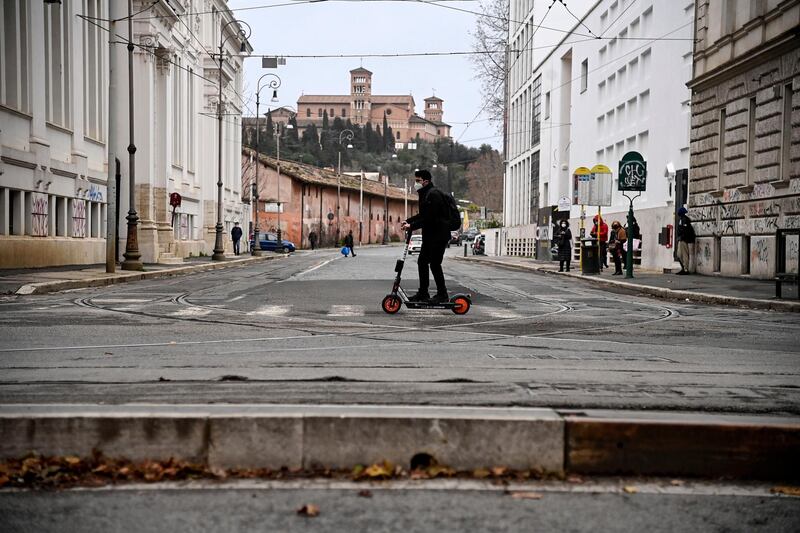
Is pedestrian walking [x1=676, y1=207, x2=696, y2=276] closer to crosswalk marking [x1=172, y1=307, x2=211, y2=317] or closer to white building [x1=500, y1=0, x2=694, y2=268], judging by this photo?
white building [x1=500, y1=0, x2=694, y2=268]

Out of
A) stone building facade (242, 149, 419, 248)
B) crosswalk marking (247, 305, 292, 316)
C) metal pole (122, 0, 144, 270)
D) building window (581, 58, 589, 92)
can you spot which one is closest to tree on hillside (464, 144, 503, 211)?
stone building facade (242, 149, 419, 248)

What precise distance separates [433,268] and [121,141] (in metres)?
27.3

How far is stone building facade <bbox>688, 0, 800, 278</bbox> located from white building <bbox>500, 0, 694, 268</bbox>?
119 inches

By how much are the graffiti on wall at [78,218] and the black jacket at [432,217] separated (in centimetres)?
2273

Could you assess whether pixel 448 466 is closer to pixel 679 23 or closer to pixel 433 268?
pixel 433 268

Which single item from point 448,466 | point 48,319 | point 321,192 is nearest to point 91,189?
point 48,319

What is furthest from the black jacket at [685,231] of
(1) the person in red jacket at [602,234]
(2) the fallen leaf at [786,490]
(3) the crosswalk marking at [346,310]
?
(2) the fallen leaf at [786,490]

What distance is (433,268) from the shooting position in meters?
12.9

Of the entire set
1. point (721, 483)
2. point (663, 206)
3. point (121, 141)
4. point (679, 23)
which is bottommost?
point (721, 483)

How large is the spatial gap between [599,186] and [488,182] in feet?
329

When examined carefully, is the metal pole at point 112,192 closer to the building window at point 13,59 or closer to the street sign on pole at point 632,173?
the building window at point 13,59

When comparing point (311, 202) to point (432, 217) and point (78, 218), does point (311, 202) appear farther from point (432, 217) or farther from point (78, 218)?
point (432, 217)

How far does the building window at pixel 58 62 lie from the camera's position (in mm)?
30828

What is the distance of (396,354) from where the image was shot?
28.0 ft
